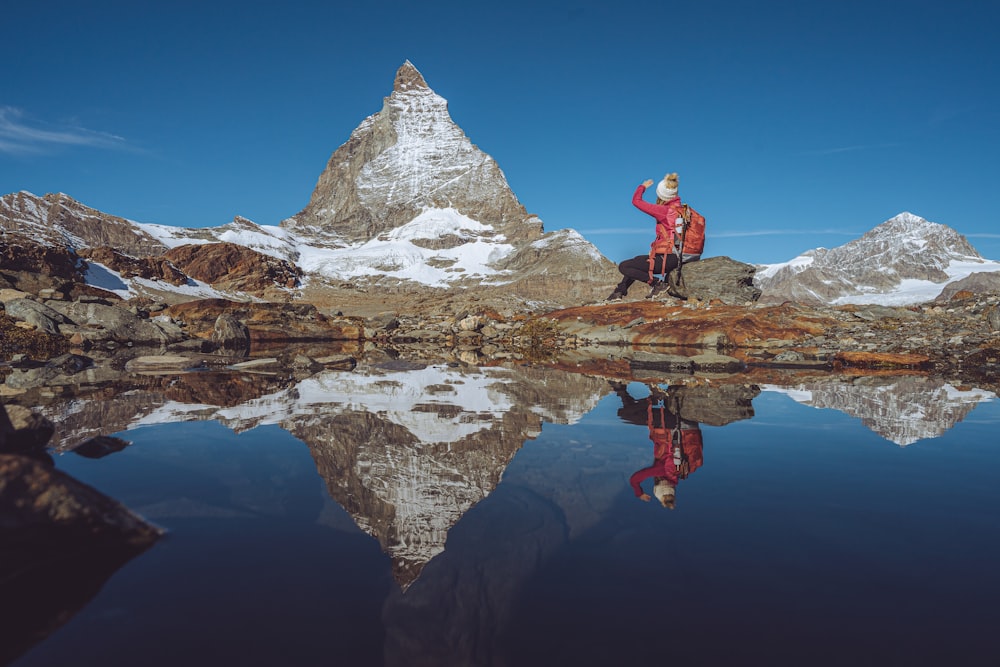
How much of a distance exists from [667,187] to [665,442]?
989cm

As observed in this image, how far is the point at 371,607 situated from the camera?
5.50ft

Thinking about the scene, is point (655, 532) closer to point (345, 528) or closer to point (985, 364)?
point (345, 528)

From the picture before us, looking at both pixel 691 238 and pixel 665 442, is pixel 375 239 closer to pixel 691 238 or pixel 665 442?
pixel 691 238

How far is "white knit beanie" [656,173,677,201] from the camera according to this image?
12.2 m

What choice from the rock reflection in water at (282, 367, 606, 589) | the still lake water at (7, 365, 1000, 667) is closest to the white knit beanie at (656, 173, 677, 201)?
the rock reflection in water at (282, 367, 606, 589)

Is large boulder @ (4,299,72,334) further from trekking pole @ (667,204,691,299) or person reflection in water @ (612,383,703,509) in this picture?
trekking pole @ (667,204,691,299)

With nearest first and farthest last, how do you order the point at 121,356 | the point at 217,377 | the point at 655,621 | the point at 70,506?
1. the point at 655,621
2. the point at 70,506
3. the point at 217,377
4. the point at 121,356

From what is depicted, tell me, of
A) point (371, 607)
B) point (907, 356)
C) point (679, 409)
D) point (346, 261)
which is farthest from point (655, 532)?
point (346, 261)

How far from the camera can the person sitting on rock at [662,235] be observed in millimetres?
12422

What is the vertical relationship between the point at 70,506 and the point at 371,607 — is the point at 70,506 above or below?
above

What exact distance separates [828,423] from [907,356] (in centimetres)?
610

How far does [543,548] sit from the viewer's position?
2.12 m

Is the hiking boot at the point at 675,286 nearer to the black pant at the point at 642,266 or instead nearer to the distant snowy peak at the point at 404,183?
the black pant at the point at 642,266

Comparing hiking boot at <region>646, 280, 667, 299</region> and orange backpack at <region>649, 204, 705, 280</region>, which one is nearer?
orange backpack at <region>649, 204, 705, 280</region>
